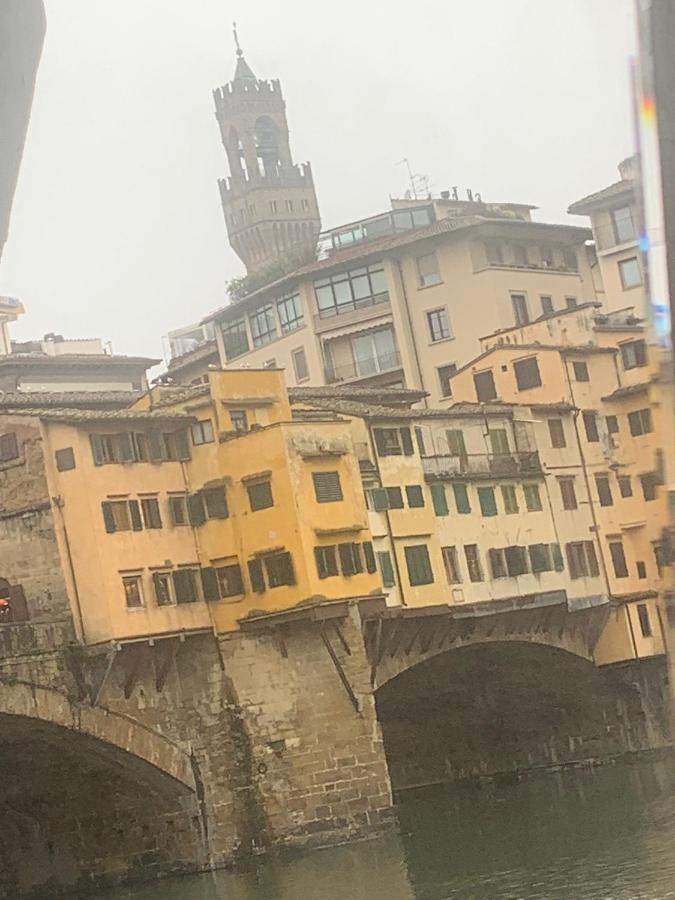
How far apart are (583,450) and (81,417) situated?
18.4ft

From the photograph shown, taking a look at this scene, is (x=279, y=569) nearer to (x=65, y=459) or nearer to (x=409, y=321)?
(x=65, y=459)

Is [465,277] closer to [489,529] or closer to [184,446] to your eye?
[489,529]

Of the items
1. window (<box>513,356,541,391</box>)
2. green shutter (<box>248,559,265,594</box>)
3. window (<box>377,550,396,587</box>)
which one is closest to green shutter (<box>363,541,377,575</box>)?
window (<box>377,550,396,587</box>)

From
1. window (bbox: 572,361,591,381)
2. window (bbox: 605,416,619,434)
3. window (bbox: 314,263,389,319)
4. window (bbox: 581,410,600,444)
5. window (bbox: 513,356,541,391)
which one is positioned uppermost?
window (bbox: 314,263,389,319)

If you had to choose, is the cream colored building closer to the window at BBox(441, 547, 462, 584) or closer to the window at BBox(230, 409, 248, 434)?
the window at BBox(441, 547, 462, 584)

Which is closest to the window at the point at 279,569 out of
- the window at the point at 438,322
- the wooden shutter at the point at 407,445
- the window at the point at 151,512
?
the window at the point at 151,512

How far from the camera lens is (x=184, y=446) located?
586 inches

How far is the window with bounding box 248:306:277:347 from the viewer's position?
2125 centimetres

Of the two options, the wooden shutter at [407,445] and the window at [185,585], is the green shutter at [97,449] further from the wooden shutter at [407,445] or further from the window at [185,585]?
the wooden shutter at [407,445]

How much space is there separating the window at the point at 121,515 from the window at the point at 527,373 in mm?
5093

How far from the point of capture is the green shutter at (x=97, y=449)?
45.7ft

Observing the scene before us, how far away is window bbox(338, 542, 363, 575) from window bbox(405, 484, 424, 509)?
63.0 inches

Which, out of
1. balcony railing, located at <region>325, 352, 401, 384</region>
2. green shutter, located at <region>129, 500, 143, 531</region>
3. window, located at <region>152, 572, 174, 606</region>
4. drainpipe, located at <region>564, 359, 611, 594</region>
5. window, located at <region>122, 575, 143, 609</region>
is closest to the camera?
window, located at <region>122, 575, 143, 609</region>

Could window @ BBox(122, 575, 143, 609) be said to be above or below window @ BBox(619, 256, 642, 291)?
below
